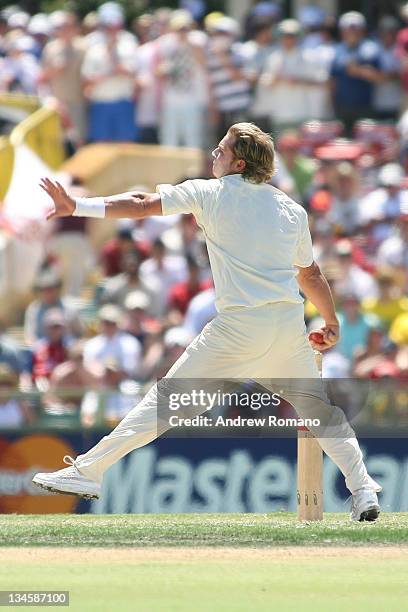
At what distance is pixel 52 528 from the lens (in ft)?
26.8

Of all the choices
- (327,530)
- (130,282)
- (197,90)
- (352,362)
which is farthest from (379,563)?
(197,90)

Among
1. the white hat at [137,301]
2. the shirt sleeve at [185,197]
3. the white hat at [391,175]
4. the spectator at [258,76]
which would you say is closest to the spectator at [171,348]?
the white hat at [137,301]

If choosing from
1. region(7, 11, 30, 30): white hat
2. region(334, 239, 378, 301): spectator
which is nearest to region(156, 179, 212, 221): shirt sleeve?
region(334, 239, 378, 301): spectator

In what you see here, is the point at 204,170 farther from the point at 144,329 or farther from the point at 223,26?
the point at 144,329

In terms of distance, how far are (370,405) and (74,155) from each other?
687cm

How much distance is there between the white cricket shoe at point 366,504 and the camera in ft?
25.9

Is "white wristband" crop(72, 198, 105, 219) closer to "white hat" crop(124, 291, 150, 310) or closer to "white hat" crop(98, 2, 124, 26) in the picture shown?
"white hat" crop(124, 291, 150, 310)

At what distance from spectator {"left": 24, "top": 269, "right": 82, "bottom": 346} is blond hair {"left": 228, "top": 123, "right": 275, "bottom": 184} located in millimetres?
6831

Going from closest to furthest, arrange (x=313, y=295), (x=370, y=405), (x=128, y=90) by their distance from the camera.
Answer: (x=313, y=295) → (x=370, y=405) → (x=128, y=90)

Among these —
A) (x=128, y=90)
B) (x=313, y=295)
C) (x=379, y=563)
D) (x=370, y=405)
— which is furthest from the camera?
(x=128, y=90)

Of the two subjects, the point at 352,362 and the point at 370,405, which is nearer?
the point at 370,405

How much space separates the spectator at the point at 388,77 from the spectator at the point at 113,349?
18.4 feet

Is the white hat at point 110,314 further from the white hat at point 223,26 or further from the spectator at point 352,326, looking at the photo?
the white hat at point 223,26

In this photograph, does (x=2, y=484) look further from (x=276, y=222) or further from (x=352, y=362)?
(x=276, y=222)
